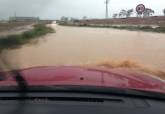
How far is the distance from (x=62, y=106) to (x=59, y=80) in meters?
0.36

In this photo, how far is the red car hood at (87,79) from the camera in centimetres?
287

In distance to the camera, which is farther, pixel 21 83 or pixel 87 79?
pixel 87 79

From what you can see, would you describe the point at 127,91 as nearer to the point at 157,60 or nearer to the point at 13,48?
the point at 13,48

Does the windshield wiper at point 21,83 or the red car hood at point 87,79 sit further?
the red car hood at point 87,79

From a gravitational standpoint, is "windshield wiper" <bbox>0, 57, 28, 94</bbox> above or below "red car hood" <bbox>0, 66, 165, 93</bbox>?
above

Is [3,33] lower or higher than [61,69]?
higher

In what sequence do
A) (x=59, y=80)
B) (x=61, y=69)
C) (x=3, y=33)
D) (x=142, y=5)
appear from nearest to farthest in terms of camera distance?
(x=3, y=33), (x=59, y=80), (x=61, y=69), (x=142, y=5)

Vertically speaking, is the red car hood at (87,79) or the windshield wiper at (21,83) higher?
the windshield wiper at (21,83)

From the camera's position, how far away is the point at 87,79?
3004mm

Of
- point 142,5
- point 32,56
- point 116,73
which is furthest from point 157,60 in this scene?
point 116,73

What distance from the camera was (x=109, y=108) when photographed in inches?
102

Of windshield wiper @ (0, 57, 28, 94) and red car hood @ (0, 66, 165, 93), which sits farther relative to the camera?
red car hood @ (0, 66, 165, 93)

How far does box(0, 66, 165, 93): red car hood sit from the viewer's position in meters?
2.87

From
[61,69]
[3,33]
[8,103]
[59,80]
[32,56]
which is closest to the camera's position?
[3,33]
